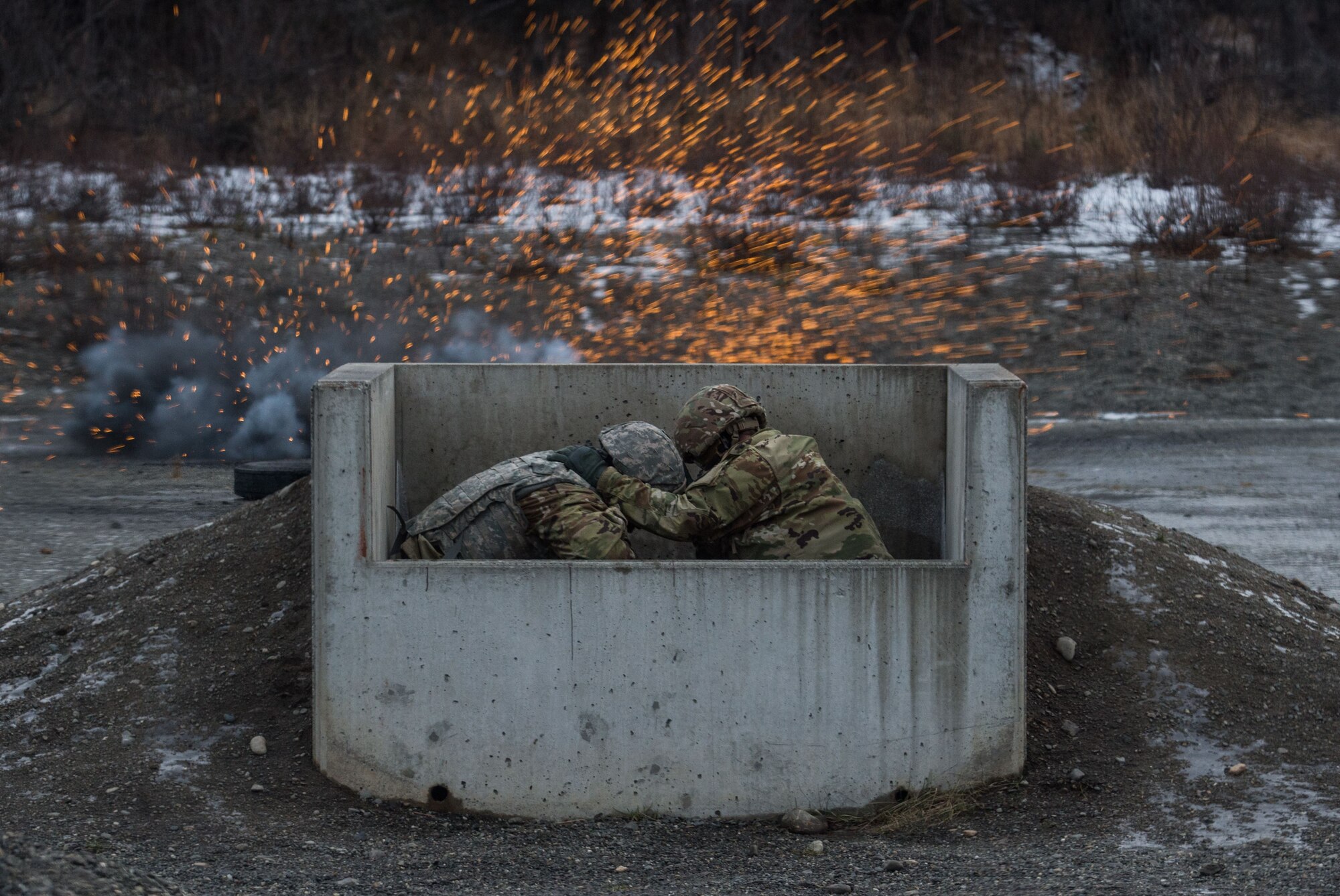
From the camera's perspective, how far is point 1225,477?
9031mm

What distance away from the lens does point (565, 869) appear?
12.5ft

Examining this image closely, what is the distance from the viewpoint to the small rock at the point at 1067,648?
16.8 ft

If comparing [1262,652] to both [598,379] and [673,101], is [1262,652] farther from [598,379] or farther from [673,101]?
[673,101]

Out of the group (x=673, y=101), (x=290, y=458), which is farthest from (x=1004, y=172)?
(x=290, y=458)

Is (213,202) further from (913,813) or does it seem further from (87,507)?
(913,813)

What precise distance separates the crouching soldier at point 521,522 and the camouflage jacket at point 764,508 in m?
0.13

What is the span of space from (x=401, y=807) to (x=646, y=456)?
1460mm

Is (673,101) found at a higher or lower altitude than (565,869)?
higher

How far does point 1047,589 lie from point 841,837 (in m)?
1.84

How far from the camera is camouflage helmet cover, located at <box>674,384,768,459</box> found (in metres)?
4.94

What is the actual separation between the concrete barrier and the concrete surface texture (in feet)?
9.94

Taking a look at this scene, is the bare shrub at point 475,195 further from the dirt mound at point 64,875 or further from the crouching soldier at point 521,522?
the dirt mound at point 64,875

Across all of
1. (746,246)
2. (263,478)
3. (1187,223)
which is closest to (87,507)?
(263,478)

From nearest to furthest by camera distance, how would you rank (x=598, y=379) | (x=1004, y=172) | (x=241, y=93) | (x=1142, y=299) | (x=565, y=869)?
(x=565, y=869) → (x=598, y=379) → (x=1142, y=299) → (x=1004, y=172) → (x=241, y=93)
